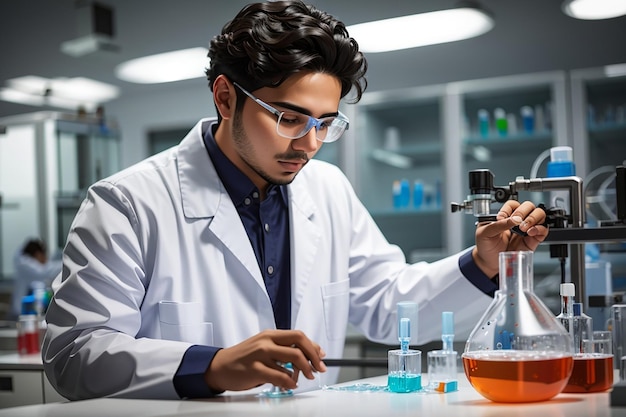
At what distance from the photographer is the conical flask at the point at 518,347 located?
99 centimetres

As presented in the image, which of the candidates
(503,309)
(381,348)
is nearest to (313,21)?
(503,309)

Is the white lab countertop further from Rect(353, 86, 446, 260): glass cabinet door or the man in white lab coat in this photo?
Rect(353, 86, 446, 260): glass cabinet door

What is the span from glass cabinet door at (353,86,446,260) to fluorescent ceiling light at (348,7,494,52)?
0.50 meters

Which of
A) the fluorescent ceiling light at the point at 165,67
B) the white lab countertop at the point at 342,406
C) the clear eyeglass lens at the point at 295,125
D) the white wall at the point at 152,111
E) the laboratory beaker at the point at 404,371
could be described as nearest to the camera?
the white lab countertop at the point at 342,406

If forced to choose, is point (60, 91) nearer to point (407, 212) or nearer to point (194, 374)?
point (407, 212)

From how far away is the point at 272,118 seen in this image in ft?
5.04

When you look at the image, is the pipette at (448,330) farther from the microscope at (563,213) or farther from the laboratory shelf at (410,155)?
the laboratory shelf at (410,155)

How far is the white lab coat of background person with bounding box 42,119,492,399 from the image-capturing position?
1337mm

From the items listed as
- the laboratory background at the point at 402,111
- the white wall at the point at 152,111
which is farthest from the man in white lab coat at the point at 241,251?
the white wall at the point at 152,111

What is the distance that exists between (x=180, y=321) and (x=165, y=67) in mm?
4806

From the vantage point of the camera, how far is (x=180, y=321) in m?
1.51

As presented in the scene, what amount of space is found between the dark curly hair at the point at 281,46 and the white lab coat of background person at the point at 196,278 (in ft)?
0.81

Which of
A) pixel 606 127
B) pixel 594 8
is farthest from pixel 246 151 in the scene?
pixel 594 8

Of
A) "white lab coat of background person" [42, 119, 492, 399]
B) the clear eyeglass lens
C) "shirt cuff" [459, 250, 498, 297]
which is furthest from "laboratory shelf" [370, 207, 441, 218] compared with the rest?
the clear eyeglass lens
